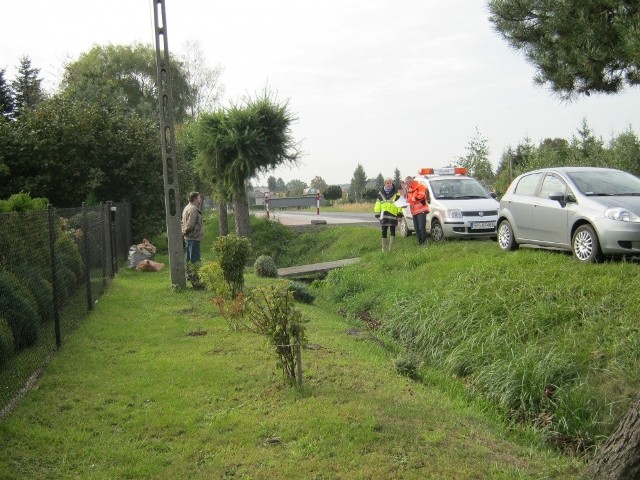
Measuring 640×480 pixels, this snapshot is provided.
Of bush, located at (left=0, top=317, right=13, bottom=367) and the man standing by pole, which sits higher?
the man standing by pole

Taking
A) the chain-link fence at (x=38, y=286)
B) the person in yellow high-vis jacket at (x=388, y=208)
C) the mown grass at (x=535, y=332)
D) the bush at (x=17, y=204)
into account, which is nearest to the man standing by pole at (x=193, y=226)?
the chain-link fence at (x=38, y=286)

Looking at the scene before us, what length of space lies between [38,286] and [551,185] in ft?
27.4

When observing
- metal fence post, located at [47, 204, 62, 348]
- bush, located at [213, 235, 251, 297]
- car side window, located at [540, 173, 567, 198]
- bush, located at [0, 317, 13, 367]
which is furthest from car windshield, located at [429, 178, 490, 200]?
bush, located at [0, 317, 13, 367]

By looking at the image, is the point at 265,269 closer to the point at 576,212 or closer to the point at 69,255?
the point at 69,255

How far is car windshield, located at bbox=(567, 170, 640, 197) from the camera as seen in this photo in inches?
413

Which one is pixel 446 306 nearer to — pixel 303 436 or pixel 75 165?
pixel 303 436

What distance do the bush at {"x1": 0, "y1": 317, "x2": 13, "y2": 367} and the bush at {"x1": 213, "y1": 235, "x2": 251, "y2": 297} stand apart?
174 inches

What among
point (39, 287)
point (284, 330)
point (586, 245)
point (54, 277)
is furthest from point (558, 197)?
point (39, 287)

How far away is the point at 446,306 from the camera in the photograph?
33.5 ft

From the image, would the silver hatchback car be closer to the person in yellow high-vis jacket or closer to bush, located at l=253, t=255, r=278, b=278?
the person in yellow high-vis jacket

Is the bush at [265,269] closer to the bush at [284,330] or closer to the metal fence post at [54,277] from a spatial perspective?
the metal fence post at [54,277]

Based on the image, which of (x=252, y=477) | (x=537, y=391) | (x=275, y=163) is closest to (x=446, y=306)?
(x=537, y=391)

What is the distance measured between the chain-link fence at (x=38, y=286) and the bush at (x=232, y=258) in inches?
83.8

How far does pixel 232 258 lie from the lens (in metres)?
10.7
